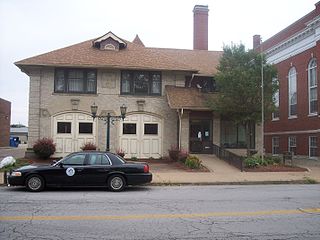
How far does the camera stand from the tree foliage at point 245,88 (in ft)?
83.5

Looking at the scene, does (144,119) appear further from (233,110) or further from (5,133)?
(5,133)

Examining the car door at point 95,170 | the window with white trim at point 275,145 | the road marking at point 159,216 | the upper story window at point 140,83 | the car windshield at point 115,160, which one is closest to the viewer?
the road marking at point 159,216

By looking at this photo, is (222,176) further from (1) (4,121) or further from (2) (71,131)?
(1) (4,121)

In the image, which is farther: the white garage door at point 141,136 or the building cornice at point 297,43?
the white garage door at point 141,136

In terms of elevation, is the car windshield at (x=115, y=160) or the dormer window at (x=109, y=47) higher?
the dormer window at (x=109, y=47)

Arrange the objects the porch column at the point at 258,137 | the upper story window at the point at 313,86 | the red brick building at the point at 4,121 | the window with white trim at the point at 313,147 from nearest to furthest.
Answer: the window with white trim at the point at 313,147, the upper story window at the point at 313,86, the porch column at the point at 258,137, the red brick building at the point at 4,121

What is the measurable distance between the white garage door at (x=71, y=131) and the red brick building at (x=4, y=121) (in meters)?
32.7

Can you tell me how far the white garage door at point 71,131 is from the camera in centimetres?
2792

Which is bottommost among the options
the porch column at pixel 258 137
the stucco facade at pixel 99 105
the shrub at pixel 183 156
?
the shrub at pixel 183 156

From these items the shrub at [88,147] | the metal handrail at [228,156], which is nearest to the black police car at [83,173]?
the metal handrail at [228,156]

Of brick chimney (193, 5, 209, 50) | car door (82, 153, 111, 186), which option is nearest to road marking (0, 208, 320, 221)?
car door (82, 153, 111, 186)

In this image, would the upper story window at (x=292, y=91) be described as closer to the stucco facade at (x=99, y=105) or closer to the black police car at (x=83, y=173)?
the stucco facade at (x=99, y=105)

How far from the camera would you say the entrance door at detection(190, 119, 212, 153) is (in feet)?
95.7

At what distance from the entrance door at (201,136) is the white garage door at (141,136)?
2286 millimetres
